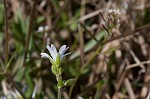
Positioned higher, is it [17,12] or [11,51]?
[17,12]

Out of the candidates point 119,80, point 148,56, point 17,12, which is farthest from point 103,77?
point 17,12

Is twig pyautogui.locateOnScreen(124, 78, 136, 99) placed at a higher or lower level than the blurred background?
lower

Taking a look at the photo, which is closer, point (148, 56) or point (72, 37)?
point (148, 56)

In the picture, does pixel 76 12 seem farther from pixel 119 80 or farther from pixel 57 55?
pixel 57 55

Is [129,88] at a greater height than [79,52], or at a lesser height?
lesser

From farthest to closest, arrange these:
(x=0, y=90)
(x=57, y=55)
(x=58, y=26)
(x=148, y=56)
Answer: (x=58, y=26) < (x=148, y=56) < (x=0, y=90) < (x=57, y=55)

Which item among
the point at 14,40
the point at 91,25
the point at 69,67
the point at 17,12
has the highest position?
the point at 17,12

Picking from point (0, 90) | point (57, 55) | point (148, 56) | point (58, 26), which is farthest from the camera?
point (58, 26)

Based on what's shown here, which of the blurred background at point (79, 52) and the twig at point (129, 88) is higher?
the blurred background at point (79, 52)
